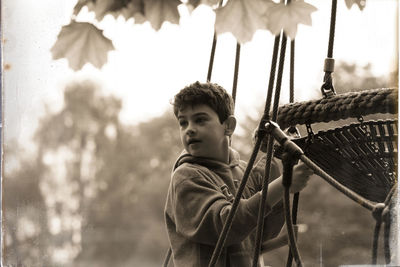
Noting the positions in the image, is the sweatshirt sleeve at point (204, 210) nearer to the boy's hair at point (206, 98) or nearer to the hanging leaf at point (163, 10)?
the boy's hair at point (206, 98)

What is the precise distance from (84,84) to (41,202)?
0.20 meters

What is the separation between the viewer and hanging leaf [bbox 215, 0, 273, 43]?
883mm

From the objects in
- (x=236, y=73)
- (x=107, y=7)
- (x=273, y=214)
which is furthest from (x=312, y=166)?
(x=107, y=7)

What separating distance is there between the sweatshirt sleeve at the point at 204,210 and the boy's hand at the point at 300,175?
0.17 feet

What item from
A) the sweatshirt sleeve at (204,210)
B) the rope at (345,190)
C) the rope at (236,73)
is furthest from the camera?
the rope at (236,73)

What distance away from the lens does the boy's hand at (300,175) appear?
2.82 ft

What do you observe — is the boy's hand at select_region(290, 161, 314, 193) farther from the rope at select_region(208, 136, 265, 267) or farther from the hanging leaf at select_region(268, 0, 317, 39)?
the hanging leaf at select_region(268, 0, 317, 39)

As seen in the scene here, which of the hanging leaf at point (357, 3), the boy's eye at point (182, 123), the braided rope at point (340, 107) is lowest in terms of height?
the boy's eye at point (182, 123)

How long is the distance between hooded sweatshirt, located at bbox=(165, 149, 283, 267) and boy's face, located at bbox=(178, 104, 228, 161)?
14 millimetres

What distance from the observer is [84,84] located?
3.17 feet

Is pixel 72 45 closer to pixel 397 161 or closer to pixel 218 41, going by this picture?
pixel 218 41

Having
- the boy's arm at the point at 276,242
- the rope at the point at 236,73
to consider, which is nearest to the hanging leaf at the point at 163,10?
the rope at the point at 236,73

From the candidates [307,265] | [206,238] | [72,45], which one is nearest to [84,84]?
[72,45]

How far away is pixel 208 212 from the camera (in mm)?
Result: 872
